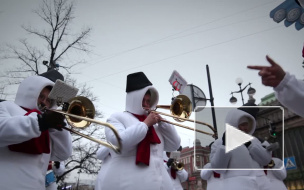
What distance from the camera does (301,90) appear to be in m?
1.70

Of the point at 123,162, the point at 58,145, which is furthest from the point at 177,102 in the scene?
the point at 58,145

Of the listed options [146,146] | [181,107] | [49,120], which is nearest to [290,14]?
[181,107]

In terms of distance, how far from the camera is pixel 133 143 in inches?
110

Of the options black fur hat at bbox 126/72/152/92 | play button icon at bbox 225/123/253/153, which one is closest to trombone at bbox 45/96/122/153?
black fur hat at bbox 126/72/152/92

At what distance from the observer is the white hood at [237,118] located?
6.03 feet

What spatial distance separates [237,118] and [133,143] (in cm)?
140

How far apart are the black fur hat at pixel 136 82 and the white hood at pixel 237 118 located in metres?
1.90

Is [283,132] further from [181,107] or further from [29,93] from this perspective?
[29,93]

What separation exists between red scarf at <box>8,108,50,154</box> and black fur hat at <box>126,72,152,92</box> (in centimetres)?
141

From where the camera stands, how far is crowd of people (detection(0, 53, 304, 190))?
1876 mm

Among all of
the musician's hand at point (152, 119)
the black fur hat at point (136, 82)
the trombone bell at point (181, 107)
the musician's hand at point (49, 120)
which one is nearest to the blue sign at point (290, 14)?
the trombone bell at point (181, 107)

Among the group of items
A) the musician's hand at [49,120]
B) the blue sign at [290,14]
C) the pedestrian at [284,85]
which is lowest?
the musician's hand at [49,120]

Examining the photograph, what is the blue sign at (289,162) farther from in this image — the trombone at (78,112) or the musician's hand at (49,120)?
the musician's hand at (49,120)

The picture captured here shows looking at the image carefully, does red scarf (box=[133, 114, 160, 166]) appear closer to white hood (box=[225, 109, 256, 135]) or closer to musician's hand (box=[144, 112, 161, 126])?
musician's hand (box=[144, 112, 161, 126])
